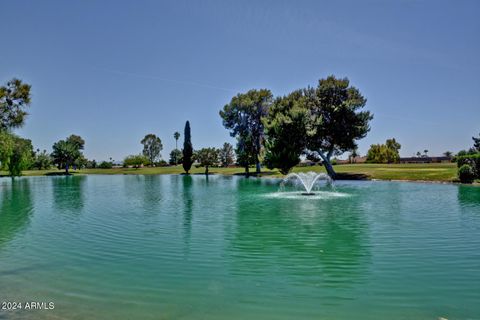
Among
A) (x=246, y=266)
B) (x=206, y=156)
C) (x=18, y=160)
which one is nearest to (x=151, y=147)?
(x=206, y=156)

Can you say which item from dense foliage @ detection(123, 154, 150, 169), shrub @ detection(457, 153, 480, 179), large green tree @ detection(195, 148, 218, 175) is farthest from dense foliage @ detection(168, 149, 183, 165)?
shrub @ detection(457, 153, 480, 179)

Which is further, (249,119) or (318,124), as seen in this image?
(249,119)

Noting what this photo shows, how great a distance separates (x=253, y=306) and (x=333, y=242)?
7.04m

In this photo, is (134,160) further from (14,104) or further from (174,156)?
(14,104)

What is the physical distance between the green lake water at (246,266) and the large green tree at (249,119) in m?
63.1

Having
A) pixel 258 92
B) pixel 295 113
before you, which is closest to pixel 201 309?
pixel 295 113

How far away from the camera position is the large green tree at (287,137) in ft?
198

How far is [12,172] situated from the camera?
60.4 metres

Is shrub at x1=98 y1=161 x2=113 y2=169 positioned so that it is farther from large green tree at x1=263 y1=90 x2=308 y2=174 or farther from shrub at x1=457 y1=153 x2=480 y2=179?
shrub at x1=457 y1=153 x2=480 y2=179

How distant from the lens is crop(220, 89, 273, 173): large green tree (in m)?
82.9

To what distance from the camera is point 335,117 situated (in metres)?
61.8

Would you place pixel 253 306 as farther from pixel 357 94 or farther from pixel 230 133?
pixel 230 133

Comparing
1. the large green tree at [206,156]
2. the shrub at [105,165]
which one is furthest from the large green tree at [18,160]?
the shrub at [105,165]

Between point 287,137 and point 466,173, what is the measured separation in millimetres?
26358
